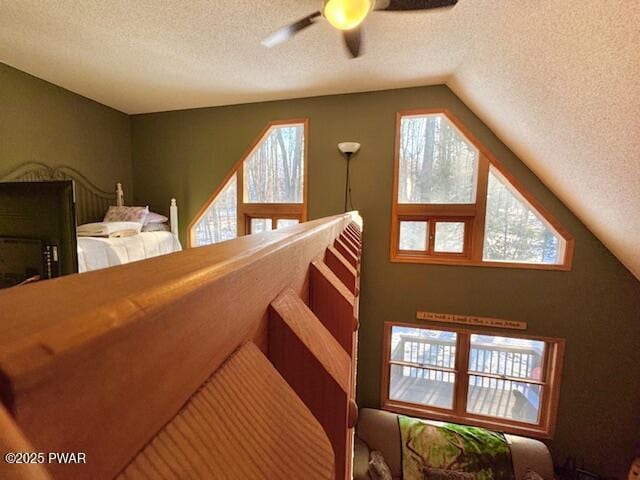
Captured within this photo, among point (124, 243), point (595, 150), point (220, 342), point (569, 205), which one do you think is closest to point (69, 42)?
point (124, 243)

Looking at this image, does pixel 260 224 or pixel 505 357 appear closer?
pixel 505 357

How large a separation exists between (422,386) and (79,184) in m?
4.87

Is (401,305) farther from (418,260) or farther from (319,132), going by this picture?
(319,132)

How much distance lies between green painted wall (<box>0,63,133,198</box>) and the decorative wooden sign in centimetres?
439

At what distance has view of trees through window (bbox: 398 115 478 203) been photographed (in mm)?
3221

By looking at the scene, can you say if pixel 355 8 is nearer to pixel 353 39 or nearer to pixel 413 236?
pixel 353 39

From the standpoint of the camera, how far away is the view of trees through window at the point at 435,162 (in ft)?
10.6

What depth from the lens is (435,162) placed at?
10.8 ft

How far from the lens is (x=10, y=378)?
12 centimetres

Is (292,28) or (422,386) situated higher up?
(292,28)

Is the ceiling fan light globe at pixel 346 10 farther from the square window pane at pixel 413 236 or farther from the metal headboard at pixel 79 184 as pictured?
the metal headboard at pixel 79 184

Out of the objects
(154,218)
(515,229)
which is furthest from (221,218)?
(515,229)

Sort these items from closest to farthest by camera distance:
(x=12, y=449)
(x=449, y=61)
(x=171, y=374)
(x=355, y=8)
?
(x=12, y=449), (x=171, y=374), (x=355, y=8), (x=449, y=61)

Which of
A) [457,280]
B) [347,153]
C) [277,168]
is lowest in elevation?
[457,280]
